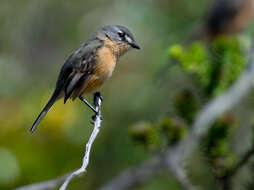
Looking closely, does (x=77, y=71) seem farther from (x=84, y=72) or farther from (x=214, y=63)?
(x=214, y=63)

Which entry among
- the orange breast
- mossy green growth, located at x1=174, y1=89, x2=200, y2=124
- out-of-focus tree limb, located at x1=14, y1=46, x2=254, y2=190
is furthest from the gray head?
mossy green growth, located at x1=174, y1=89, x2=200, y2=124

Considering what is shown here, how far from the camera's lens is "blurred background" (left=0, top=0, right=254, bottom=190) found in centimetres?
624

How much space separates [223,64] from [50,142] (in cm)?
258

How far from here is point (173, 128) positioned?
14.0 feet

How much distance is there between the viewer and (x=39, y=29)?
396 inches

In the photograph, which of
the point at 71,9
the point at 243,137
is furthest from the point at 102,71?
the point at 71,9

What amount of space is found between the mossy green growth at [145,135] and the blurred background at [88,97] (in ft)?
0.71

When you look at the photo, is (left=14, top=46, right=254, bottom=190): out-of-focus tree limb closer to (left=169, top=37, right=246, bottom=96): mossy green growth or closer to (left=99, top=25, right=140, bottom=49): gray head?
(left=169, top=37, right=246, bottom=96): mossy green growth

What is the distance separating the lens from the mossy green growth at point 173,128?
427cm

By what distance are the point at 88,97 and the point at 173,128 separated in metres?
3.62

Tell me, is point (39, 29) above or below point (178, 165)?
below

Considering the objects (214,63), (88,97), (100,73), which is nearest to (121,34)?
(100,73)

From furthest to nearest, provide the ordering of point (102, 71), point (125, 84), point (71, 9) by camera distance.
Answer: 1. point (71, 9)
2. point (125, 84)
3. point (102, 71)

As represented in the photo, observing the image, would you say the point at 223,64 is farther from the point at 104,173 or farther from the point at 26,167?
the point at 104,173
